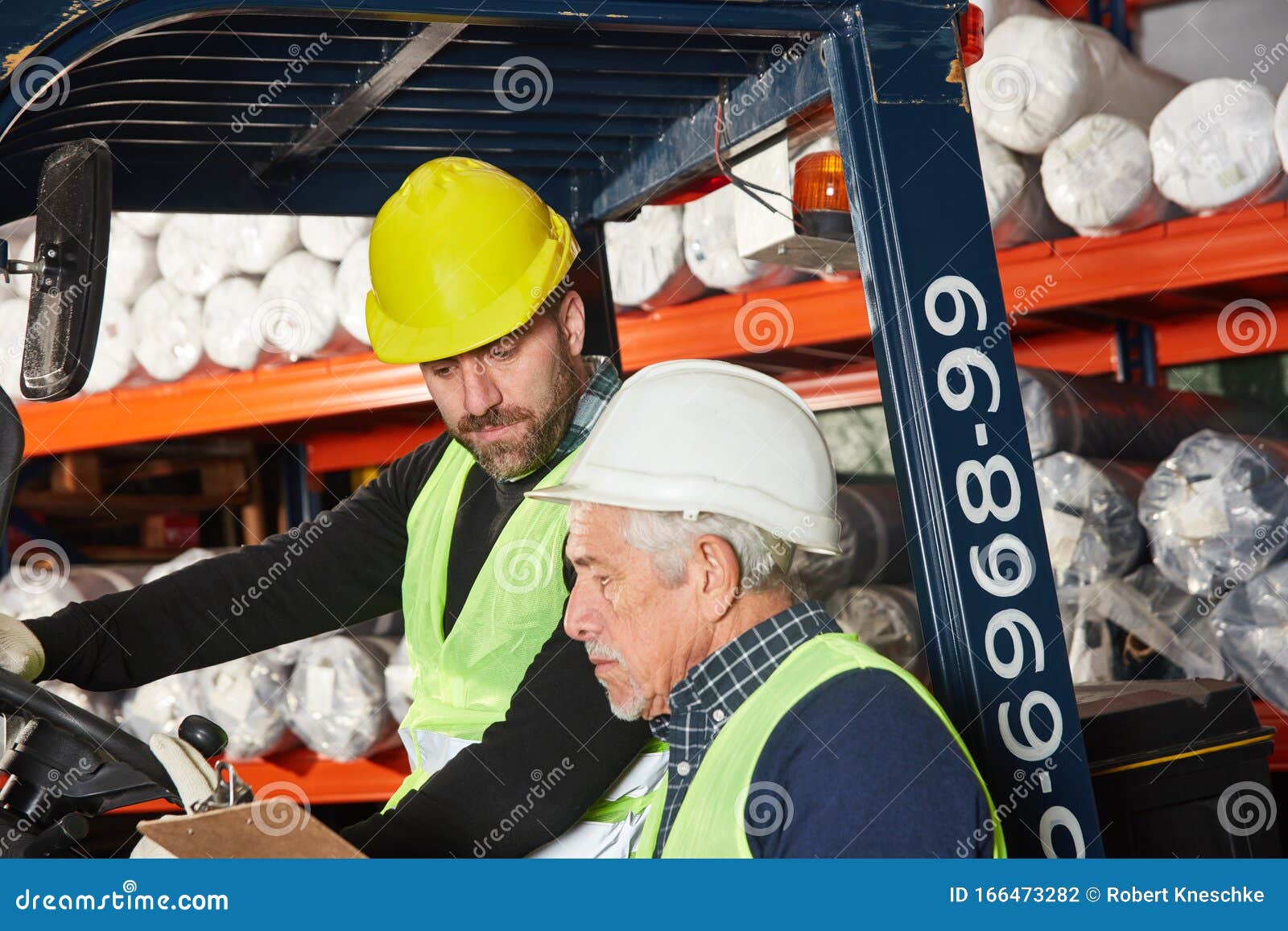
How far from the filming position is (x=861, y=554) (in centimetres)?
335

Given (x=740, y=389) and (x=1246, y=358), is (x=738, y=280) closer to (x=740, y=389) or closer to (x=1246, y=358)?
(x=1246, y=358)

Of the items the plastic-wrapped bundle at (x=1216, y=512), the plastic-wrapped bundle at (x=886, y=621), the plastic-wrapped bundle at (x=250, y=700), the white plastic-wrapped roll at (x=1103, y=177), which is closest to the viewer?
the plastic-wrapped bundle at (x=1216, y=512)

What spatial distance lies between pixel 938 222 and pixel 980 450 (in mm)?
297

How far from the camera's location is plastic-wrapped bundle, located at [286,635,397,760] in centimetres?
364

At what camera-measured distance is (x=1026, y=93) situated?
3.10m

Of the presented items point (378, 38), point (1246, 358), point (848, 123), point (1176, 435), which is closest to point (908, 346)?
point (848, 123)

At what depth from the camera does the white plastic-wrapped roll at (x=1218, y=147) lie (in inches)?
111

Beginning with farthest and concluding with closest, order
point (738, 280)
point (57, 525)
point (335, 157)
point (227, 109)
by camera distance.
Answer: point (57, 525), point (738, 280), point (335, 157), point (227, 109)

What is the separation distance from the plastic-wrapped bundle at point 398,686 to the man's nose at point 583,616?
80.3 inches
